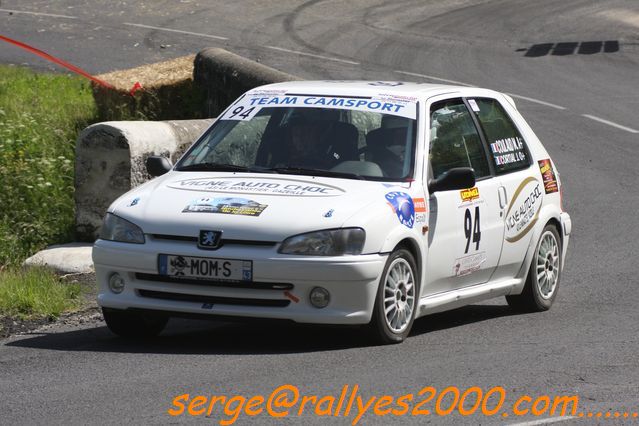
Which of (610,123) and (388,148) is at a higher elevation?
(388,148)

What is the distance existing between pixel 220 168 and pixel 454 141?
161cm

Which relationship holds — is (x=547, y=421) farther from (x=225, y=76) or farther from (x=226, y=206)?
(x=225, y=76)

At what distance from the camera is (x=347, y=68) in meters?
24.9

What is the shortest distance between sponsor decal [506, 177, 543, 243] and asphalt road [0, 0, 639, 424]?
2.06 feet

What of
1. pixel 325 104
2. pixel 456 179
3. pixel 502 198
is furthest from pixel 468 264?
pixel 325 104

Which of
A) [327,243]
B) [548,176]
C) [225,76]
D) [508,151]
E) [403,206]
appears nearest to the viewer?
[327,243]

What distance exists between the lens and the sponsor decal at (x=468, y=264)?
9.30 m

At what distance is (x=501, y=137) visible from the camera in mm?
10172

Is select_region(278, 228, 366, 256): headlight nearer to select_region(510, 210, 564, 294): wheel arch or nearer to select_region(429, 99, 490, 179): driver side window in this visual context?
select_region(429, 99, 490, 179): driver side window

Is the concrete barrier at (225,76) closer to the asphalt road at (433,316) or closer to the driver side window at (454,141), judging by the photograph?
the asphalt road at (433,316)

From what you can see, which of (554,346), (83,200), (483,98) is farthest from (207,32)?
(554,346)

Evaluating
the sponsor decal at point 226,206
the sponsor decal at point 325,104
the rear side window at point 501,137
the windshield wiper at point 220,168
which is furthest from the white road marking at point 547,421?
the rear side window at point 501,137

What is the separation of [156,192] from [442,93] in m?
2.20

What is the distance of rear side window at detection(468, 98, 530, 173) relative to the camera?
999 cm
